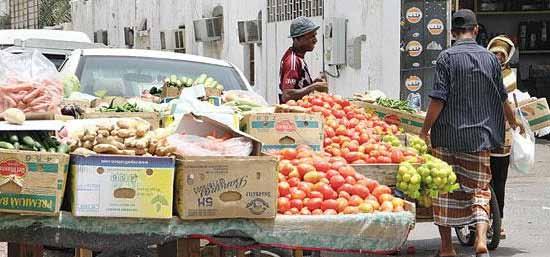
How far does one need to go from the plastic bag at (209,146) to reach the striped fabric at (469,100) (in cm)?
240

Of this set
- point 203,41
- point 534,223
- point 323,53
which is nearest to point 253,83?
point 203,41

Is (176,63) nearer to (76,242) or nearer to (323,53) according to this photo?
(76,242)

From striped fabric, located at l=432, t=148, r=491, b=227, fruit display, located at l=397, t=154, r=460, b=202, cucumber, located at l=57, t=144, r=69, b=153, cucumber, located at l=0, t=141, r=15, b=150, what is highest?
cucumber, located at l=0, t=141, r=15, b=150

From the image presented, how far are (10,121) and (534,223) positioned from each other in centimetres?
617

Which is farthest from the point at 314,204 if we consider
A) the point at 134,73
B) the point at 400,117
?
the point at 134,73

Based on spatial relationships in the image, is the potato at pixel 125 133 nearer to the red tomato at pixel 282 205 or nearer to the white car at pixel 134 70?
the red tomato at pixel 282 205

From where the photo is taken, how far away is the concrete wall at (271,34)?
1404cm

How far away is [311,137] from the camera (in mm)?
5965

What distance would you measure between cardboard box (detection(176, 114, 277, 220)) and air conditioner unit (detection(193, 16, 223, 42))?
17299mm

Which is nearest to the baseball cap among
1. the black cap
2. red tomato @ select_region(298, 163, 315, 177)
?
the black cap

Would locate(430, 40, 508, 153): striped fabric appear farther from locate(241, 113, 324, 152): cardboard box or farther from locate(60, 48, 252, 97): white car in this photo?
locate(60, 48, 252, 97): white car

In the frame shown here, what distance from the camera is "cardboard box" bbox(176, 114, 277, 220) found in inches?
180

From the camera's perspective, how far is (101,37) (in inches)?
1300

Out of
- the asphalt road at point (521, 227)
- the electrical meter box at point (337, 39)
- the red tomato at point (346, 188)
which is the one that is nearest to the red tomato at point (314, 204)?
the red tomato at point (346, 188)
